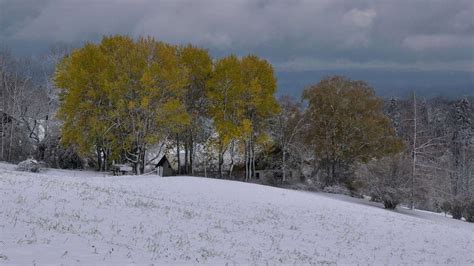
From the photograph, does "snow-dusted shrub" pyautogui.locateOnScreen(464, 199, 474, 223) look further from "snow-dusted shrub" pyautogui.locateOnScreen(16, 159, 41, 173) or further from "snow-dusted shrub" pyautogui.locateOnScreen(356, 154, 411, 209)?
"snow-dusted shrub" pyautogui.locateOnScreen(16, 159, 41, 173)

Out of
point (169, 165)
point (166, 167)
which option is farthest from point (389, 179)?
point (166, 167)

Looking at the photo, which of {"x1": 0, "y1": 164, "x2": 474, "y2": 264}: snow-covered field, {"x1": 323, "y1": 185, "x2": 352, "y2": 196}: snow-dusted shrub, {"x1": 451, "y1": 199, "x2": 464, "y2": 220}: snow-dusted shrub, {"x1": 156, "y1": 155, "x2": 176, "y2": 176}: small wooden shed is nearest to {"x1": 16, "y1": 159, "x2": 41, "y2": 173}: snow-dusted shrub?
{"x1": 0, "y1": 164, "x2": 474, "y2": 264}: snow-covered field

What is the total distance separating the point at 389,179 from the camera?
41.8 meters

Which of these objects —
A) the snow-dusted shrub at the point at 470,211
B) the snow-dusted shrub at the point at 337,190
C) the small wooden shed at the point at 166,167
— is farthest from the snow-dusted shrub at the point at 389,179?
the small wooden shed at the point at 166,167

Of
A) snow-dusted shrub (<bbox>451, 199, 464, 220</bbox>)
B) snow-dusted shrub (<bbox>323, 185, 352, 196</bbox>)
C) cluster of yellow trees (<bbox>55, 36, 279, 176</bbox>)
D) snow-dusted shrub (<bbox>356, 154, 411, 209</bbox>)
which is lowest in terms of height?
snow-dusted shrub (<bbox>451, 199, 464, 220</bbox>)

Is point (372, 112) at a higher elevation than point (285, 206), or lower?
higher

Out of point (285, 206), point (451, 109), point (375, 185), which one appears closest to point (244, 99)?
point (375, 185)

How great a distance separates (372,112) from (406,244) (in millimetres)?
28670

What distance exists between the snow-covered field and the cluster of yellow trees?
14.5 meters

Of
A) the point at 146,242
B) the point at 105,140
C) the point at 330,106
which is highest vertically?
the point at 330,106

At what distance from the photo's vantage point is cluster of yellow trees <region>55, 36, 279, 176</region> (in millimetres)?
44969

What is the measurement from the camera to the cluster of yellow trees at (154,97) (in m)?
45.0

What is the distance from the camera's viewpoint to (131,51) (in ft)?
148

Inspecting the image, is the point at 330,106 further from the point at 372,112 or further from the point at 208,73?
the point at 208,73
